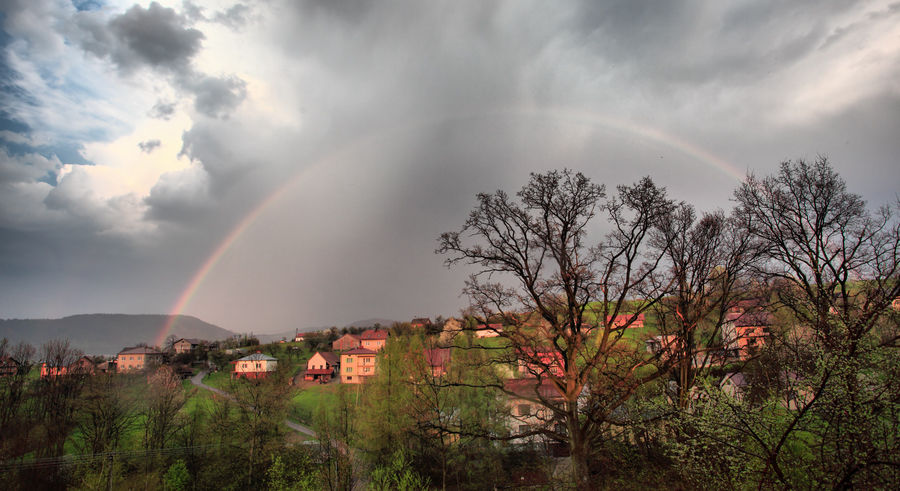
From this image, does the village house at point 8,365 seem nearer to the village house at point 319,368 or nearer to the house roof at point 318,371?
the village house at point 319,368

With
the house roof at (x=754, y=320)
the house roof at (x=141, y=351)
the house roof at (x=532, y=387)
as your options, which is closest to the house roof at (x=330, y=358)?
the house roof at (x=141, y=351)

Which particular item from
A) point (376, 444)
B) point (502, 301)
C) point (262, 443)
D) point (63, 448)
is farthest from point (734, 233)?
point (63, 448)

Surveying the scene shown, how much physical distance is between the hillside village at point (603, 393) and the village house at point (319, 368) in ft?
93.8

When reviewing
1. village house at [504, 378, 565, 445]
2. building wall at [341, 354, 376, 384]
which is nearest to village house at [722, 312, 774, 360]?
village house at [504, 378, 565, 445]

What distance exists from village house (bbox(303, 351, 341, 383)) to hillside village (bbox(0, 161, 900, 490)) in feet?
93.8

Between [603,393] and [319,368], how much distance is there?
2976 inches

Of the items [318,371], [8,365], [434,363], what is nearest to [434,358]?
[434,363]

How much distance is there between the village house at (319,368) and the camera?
75.9m

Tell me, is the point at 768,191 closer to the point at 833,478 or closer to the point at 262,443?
the point at 833,478

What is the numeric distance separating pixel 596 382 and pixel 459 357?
13086mm

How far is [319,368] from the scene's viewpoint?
77.9 metres

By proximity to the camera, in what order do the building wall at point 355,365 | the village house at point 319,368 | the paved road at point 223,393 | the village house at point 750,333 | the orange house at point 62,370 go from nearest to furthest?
the village house at point 750,333 → the orange house at point 62,370 → the paved road at point 223,393 → the building wall at point 355,365 → the village house at point 319,368

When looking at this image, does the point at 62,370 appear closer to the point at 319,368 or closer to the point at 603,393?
the point at 319,368

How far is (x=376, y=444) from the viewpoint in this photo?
2812cm
